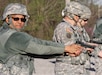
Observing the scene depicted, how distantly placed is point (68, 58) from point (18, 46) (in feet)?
6.36

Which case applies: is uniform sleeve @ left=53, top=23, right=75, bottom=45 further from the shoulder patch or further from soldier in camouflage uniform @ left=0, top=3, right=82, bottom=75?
soldier in camouflage uniform @ left=0, top=3, right=82, bottom=75

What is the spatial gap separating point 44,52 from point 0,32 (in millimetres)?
521

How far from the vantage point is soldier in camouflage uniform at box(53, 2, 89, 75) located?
505 cm

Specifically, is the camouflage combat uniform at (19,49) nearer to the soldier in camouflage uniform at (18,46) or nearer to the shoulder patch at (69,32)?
the soldier in camouflage uniform at (18,46)

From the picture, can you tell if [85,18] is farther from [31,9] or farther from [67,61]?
[31,9]

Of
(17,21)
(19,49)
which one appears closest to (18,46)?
(19,49)

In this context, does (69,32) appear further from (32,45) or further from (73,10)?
(32,45)

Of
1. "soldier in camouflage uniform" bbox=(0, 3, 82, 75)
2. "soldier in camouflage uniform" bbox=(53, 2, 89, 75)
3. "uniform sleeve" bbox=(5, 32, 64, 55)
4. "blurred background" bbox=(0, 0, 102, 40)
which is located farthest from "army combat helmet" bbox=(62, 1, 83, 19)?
"blurred background" bbox=(0, 0, 102, 40)

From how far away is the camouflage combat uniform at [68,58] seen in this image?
16.5ft

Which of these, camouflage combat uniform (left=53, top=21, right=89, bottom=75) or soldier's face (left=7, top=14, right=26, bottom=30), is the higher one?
soldier's face (left=7, top=14, right=26, bottom=30)

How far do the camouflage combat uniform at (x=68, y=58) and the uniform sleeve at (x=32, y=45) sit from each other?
177 centimetres

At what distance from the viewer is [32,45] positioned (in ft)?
10.4

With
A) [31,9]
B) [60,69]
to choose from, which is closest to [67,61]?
[60,69]

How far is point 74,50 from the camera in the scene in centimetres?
318
